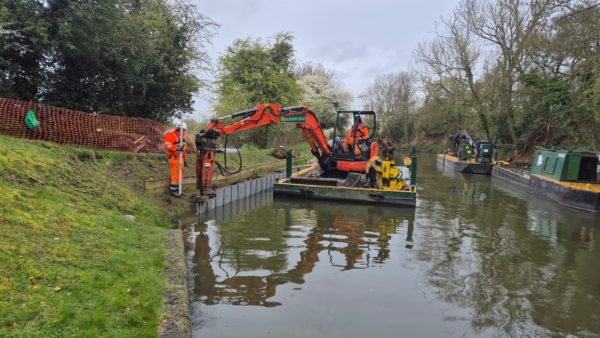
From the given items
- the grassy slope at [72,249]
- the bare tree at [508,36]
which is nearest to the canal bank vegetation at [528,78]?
the bare tree at [508,36]

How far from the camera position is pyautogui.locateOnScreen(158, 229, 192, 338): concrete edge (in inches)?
169

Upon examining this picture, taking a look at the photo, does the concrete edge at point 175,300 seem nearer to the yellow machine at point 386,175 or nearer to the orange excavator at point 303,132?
the orange excavator at point 303,132

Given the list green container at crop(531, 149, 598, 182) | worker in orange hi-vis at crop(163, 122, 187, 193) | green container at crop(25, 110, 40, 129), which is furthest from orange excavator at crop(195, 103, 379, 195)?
green container at crop(531, 149, 598, 182)

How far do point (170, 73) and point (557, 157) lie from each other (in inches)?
600

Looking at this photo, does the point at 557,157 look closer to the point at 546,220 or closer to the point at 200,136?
the point at 546,220

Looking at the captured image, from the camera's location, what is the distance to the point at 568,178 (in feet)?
52.2

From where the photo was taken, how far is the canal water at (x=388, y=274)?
17.3 ft

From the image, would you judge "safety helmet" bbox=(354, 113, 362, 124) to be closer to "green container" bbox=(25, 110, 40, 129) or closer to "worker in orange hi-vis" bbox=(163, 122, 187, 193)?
"worker in orange hi-vis" bbox=(163, 122, 187, 193)

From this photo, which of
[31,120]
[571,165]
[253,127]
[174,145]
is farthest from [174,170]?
[571,165]

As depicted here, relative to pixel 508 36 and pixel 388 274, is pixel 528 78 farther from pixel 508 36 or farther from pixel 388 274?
pixel 388 274

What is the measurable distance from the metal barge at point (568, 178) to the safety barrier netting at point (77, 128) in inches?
545

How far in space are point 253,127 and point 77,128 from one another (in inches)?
193

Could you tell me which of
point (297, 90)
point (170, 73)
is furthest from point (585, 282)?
point (297, 90)

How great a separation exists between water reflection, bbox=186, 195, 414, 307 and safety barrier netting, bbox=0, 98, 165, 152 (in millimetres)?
3816
